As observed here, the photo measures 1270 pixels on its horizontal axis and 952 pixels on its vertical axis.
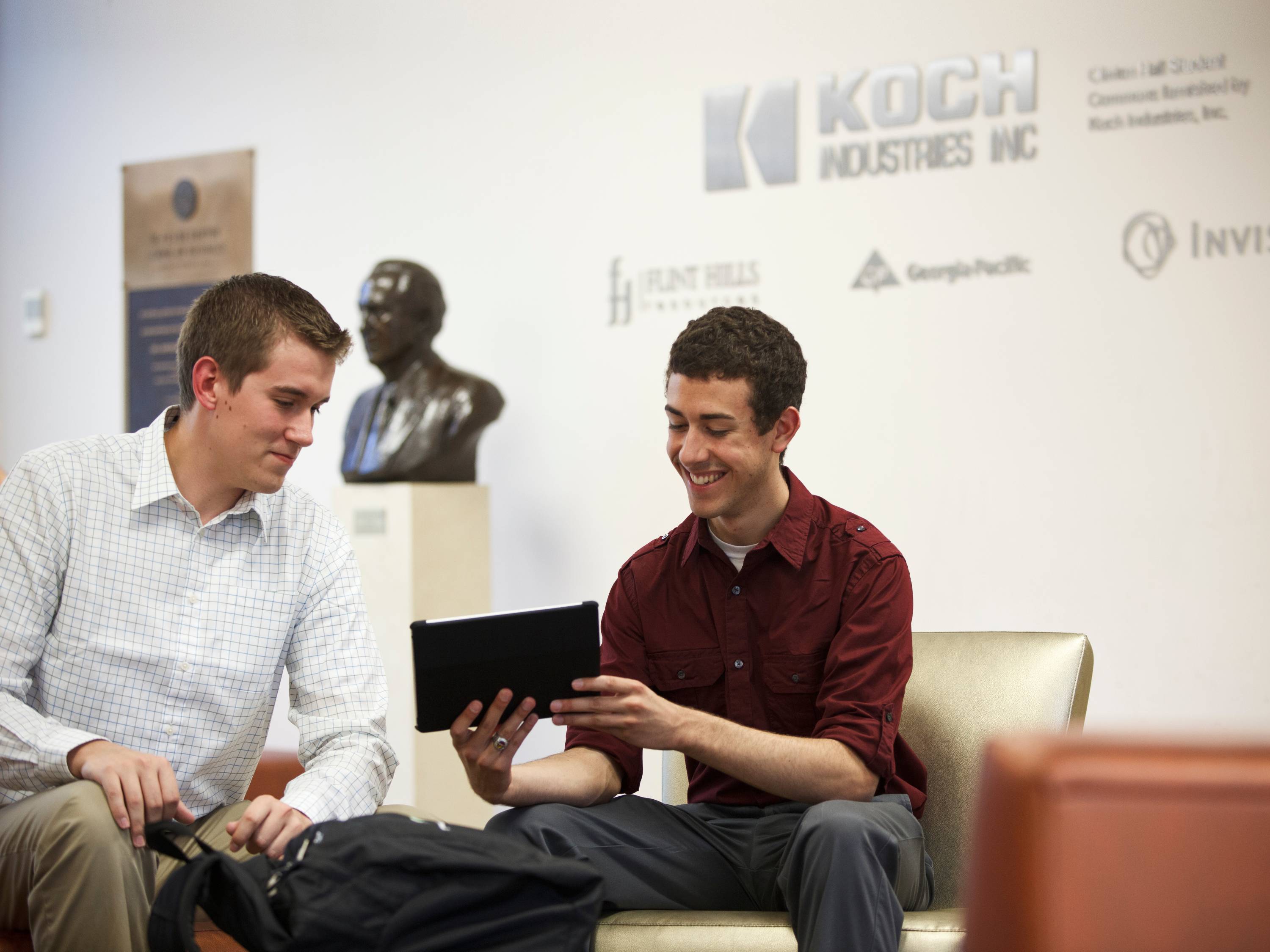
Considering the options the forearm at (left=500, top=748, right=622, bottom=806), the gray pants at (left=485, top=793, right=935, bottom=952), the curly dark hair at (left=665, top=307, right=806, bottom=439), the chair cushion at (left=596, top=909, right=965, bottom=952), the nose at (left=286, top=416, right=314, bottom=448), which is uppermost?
the curly dark hair at (left=665, top=307, right=806, bottom=439)

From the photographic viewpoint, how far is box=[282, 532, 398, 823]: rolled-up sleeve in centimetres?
179

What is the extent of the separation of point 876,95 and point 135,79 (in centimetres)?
316

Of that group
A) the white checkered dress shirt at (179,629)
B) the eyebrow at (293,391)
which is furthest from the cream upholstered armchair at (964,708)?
the eyebrow at (293,391)

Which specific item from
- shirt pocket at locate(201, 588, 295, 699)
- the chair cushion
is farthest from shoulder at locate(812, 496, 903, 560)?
shirt pocket at locate(201, 588, 295, 699)

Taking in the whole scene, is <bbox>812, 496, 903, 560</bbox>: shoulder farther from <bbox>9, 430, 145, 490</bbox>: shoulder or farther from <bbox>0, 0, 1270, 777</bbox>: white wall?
<bbox>0, 0, 1270, 777</bbox>: white wall

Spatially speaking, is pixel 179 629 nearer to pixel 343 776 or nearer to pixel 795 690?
pixel 343 776

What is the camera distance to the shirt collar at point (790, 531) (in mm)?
2008

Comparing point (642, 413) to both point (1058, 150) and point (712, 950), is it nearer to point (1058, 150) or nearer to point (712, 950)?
→ point (1058, 150)

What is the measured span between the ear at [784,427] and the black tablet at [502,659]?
20.2 inches

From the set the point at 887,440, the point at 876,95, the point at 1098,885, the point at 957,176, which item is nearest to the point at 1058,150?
the point at 957,176

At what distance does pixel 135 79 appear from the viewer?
5281mm

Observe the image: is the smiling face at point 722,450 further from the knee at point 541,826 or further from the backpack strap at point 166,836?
the backpack strap at point 166,836

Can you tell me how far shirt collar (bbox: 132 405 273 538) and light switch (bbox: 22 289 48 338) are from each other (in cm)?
391

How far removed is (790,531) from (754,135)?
255 cm
